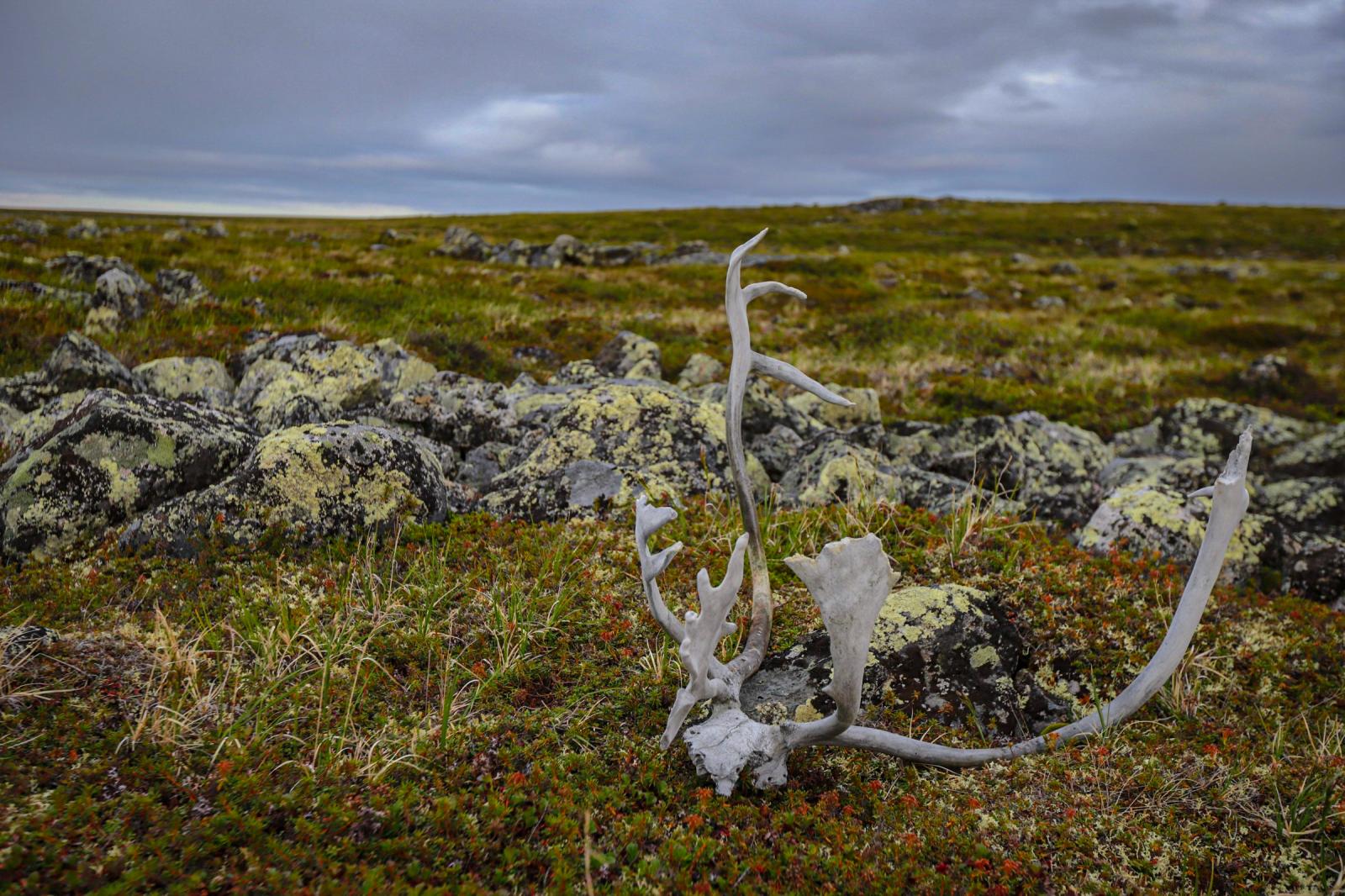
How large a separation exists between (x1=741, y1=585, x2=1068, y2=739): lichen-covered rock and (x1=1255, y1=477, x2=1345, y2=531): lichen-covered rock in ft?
25.0

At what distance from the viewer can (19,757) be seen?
3.32 m

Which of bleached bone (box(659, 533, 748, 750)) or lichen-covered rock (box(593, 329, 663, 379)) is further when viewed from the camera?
lichen-covered rock (box(593, 329, 663, 379))

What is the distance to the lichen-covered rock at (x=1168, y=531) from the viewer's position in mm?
7141

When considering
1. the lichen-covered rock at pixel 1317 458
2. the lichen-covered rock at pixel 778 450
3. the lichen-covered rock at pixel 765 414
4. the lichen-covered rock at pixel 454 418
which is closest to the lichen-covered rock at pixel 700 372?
the lichen-covered rock at pixel 765 414

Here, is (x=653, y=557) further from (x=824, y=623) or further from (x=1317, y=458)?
(x=1317, y=458)

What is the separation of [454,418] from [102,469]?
12.9ft

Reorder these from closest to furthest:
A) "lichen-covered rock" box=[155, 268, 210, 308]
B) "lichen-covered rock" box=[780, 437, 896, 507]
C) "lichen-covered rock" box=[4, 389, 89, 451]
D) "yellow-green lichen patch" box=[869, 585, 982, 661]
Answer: "yellow-green lichen patch" box=[869, 585, 982, 661] → "lichen-covered rock" box=[4, 389, 89, 451] → "lichen-covered rock" box=[780, 437, 896, 507] → "lichen-covered rock" box=[155, 268, 210, 308]

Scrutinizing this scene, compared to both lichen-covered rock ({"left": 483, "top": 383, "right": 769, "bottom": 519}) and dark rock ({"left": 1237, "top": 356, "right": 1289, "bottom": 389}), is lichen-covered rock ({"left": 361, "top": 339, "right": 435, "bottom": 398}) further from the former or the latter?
dark rock ({"left": 1237, "top": 356, "right": 1289, "bottom": 389})

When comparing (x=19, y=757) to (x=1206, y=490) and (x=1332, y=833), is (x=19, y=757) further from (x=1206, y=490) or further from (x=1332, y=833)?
(x=1332, y=833)

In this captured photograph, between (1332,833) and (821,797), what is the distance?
2.63 meters

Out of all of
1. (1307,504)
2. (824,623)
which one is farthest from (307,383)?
(1307,504)

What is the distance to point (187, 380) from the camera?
10.4 meters

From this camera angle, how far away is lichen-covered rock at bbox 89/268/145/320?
13.9 metres

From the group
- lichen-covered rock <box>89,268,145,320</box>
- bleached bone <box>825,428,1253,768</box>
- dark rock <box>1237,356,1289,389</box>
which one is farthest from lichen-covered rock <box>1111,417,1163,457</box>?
lichen-covered rock <box>89,268,145,320</box>
